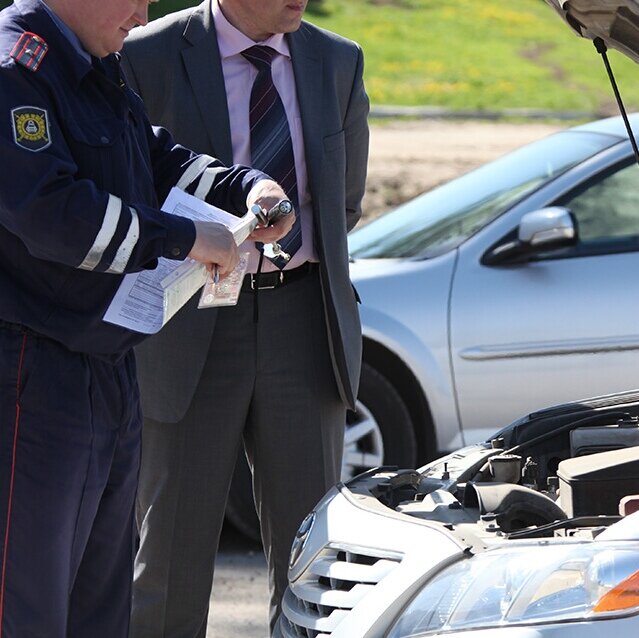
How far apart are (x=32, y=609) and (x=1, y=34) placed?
1.19 metres

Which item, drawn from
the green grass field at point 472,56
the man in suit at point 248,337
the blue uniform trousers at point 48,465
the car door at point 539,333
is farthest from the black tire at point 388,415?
the green grass field at point 472,56

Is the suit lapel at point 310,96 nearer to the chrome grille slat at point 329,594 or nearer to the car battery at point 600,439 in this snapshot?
the car battery at point 600,439

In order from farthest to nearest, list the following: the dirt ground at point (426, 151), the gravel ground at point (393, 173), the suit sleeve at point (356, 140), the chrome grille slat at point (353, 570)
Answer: the dirt ground at point (426, 151) < the gravel ground at point (393, 173) < the suit sleeve at point (356, 140) < the chrome grille slat at point (353, 570)

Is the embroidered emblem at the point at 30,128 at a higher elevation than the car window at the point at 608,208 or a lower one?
higher

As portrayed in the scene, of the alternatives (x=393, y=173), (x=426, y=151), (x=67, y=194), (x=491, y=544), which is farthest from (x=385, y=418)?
(x=426, y=151)

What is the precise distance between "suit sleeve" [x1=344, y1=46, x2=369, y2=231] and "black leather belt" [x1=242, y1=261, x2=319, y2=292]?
316mm

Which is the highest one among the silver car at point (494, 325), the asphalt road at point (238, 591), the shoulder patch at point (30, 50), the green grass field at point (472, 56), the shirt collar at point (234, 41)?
the shoulder patch at point (30, 50)

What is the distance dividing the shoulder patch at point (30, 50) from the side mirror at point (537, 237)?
2966 mm

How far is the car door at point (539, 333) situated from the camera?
Answer: 5.50 m

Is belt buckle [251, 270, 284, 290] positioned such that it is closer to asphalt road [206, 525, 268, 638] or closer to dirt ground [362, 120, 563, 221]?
asphalt road [206, 525, 268, 638]

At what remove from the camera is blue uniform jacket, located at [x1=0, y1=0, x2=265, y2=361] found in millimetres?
2766

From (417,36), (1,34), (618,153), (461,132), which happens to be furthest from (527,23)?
(1,34)

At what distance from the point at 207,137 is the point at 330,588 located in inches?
54.5

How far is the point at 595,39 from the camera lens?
344cm
